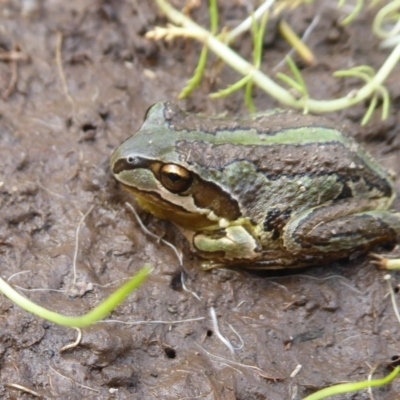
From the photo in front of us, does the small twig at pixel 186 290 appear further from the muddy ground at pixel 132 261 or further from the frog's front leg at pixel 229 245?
the frog's front leg at pixel 229 245

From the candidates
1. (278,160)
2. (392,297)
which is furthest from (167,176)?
(392,297)

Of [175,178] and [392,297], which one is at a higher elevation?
[175,178]

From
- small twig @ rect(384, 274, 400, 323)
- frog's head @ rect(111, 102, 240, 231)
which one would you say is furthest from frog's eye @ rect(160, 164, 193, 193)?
small twig @ rect(384, 274, 400, 323)

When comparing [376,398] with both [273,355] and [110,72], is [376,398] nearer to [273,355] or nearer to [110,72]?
[273,355]

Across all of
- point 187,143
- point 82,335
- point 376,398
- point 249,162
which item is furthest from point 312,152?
point 82,335

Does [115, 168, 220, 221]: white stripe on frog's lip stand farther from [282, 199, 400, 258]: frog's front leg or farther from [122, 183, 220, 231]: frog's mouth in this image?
[282, 199, 400, 258]: frog's front leg

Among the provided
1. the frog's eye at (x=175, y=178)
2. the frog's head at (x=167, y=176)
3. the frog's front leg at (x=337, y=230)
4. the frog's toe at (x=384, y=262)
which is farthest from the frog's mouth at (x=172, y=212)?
the frog's toe at (x=384, y=262)

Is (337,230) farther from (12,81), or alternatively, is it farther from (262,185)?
(12,81)
